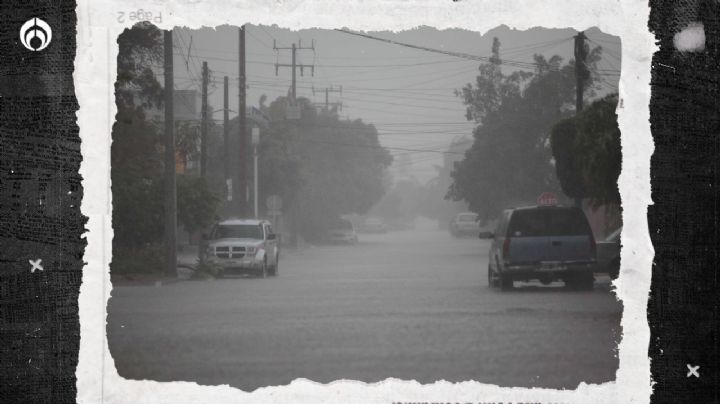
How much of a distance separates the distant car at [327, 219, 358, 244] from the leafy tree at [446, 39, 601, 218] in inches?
829

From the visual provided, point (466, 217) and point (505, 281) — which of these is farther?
point (466, 217)

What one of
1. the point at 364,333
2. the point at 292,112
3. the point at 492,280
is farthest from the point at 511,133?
the point at 364,333

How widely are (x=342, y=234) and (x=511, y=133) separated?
25.8m

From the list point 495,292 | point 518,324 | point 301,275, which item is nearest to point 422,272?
point 301,275

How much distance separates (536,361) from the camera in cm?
1097

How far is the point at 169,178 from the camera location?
92.6ft

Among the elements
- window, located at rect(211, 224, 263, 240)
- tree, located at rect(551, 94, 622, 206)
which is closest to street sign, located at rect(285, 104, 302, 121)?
window, located at rect(211, 224, 263, 240)

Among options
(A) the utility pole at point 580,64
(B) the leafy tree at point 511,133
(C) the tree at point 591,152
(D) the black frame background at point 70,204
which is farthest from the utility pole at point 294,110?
(D) the black frame background at point 70,204

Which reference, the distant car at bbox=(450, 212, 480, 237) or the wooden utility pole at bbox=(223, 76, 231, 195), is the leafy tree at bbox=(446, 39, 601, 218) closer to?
the wooden utility pole at bbox=(223, 76, 231, 195)

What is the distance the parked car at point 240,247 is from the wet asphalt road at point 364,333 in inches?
165

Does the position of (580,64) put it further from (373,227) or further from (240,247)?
(373,227)

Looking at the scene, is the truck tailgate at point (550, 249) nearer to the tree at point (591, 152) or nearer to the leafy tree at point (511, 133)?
the tree at point (591, 152)

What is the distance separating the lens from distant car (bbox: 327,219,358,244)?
7319 cm

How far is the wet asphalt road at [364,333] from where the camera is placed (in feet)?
33.7
